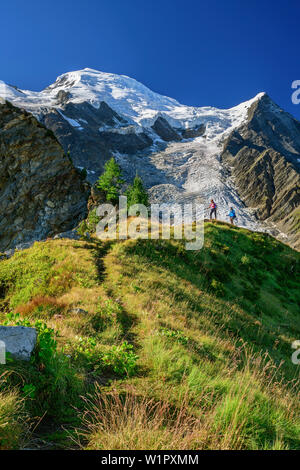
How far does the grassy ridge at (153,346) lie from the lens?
3.46m

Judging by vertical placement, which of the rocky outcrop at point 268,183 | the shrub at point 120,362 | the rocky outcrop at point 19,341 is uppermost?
the rocky outcrop at point 268,183

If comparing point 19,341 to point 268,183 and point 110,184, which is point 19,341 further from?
point 268,183

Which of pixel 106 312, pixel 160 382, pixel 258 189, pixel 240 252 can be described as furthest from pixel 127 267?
pixel 258 189

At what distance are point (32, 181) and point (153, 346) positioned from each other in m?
47.3

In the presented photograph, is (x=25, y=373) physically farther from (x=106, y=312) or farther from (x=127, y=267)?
(x=127, y=267)

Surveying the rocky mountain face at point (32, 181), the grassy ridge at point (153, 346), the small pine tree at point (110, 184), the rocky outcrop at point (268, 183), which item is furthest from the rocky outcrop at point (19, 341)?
the rocky outcrop at point (268, 183)

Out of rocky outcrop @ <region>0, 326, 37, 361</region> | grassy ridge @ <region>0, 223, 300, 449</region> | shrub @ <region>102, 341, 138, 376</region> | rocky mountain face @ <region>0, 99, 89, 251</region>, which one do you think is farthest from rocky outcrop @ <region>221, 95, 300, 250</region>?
rocky outcrop @ <region>0, 326, 37, 361</region>

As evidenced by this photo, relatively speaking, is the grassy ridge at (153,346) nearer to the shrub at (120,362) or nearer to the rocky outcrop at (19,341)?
the shrub at (120,362)

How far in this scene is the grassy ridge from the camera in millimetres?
3461

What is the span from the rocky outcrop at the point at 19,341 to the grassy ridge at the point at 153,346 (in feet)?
0.68

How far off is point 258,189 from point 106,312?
177021 millimetres

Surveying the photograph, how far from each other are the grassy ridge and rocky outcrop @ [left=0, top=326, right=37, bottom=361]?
0.21m

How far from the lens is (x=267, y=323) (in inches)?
551

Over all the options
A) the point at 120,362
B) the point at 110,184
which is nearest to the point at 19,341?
the point at 120,362
